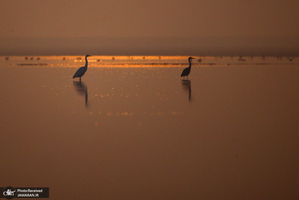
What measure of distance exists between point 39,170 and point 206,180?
2.95 meters

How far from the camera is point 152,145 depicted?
32.7ft

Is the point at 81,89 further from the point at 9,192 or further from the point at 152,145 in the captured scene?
the point at 9,192

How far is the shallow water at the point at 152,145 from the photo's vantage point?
7637mm

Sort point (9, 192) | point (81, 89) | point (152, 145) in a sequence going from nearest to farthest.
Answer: point (9, 192) → point (152, 145) → point (81, 89)

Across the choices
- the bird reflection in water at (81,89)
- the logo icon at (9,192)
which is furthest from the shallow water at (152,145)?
the bird reflection in water at (81,89)

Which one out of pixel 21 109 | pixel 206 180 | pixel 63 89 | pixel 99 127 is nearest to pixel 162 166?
pixel 206 180

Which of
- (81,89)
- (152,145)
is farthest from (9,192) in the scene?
(81,89)

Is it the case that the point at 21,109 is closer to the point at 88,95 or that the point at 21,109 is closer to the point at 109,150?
the point at 88,95

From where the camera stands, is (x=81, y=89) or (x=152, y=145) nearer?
(x=152, y=145)

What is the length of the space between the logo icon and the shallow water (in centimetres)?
24

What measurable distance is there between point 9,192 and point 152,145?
11.6 ft

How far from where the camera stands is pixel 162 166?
853cm

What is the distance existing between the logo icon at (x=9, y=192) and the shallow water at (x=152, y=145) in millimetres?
241

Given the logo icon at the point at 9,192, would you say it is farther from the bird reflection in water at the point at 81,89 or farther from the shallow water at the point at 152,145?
the bird reflection in water at the point at 81,89
